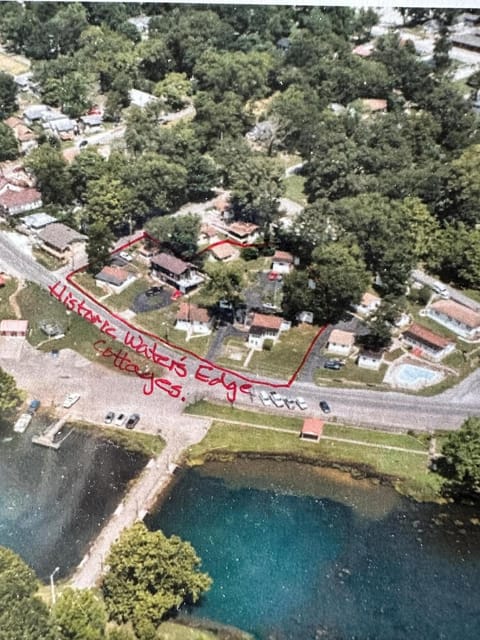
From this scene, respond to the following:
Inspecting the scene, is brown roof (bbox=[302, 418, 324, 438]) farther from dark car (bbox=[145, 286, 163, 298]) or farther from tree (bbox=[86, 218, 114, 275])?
tree (bbox=[86, 218, 114, 275])

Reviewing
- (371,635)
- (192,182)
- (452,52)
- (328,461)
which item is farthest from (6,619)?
(452,52)

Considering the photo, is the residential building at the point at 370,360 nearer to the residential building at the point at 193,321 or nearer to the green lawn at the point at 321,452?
the green lawn at the point at 321,452

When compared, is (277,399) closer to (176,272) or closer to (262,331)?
(262,331)

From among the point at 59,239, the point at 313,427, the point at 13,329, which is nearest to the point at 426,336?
the point at 313,427

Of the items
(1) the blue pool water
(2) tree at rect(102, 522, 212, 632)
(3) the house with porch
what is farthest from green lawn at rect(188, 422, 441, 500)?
(3) the house with porch

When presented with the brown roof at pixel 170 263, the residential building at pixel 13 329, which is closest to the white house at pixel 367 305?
the brown roof at pixel 170 263

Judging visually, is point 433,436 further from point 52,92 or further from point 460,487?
point 52,92

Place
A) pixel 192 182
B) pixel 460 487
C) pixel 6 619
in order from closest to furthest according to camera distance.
→ pixel 6 619, pixel 460 487, pixel 192 182
